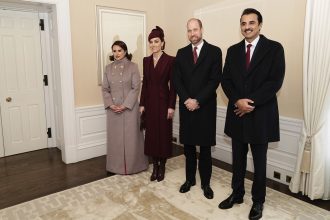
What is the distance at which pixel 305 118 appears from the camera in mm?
2502

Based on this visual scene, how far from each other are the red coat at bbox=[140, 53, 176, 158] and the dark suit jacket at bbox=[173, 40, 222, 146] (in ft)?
0.87

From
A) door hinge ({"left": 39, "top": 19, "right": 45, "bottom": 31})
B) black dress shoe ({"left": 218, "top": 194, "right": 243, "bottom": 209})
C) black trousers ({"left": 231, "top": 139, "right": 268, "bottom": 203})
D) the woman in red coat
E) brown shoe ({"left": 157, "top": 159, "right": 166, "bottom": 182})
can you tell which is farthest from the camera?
door hinge ({"left": 39, "top": 19, "right": 45, "bottom": 31})

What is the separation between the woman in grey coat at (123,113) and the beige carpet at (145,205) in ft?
1.00

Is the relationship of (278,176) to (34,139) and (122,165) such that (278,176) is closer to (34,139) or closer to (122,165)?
(122,165)

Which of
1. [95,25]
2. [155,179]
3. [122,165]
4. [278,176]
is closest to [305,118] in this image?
[278,176]

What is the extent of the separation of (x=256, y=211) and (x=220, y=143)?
142 centimetres

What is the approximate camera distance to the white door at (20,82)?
11.8 ft

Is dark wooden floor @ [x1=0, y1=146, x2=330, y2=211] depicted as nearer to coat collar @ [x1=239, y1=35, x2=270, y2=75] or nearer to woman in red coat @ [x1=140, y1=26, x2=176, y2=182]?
woman in red coat @ [x1=140, y1=26, x2=176, y2=182]

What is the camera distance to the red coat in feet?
9.12

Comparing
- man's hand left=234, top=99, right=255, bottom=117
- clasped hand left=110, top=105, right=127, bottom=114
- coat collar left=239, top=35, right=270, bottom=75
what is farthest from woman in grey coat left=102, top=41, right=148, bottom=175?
coat collar left=239, top=35, right=270, bottom=75

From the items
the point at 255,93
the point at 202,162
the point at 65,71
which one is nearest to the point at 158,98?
the point at 202,162

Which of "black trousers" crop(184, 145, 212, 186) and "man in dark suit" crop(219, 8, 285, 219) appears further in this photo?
"black trousers" crop(184, 145, 212, 186)

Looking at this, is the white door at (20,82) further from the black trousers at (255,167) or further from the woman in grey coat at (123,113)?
the black trousers at (255,167)

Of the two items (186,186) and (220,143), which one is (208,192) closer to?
(186,186)
